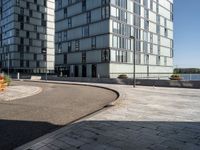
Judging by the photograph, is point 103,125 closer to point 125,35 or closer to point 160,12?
point 125,35

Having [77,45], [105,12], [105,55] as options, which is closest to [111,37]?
[105,55]

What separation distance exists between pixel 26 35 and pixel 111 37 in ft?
130

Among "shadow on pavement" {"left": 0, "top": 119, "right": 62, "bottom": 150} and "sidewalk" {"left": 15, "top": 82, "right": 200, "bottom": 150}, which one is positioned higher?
"sidewalk" {"left": 15, "top": 82, "right": 200, "bottom": 150}

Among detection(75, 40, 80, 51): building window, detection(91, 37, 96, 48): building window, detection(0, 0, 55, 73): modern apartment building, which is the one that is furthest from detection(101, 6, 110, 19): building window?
detection(0, 0, 55, 73): modern apartment building

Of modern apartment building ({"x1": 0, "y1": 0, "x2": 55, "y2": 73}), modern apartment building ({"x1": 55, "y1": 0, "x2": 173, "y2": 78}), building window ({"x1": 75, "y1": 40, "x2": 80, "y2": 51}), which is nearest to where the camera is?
modern apartment building ({"x1": 55, "y1": 0, "x2": 173, "y2": 78})

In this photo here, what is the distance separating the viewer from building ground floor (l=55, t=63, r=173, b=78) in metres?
48.7

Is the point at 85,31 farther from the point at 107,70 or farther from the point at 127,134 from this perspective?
the point at 127,134

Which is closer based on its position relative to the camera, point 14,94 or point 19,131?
point 19,131

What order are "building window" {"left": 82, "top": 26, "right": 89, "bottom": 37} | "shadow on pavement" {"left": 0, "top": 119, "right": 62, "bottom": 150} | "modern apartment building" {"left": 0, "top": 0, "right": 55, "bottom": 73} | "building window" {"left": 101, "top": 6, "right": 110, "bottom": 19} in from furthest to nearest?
"modern apartment building" {"left": 0, "top": 0, "right": 55, "bottom": 73}
"building window" {"left": 82, "top": 26, "right": 89, "bottom": 37}
"building window" {"left": 101, "top": 6, "right": 110, "bottom": 19}
"shadow on pavement" {"left": 0, "top": 119, "right": 62, "bottom": 150}

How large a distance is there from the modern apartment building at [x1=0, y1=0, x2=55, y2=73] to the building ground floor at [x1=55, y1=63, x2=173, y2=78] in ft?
62.2

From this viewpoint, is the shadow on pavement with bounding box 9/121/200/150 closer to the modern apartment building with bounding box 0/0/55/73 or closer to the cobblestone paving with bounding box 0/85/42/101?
the cobblestone paving with bounding box 0/85/42/101

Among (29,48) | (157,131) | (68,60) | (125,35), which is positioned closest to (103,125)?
(157,131)

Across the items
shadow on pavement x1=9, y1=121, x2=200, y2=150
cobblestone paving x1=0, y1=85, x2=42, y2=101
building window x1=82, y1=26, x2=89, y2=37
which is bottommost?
shadow on pavement x1=9, y1=121, x2=200, y2=150

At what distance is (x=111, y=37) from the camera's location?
1909 inches
